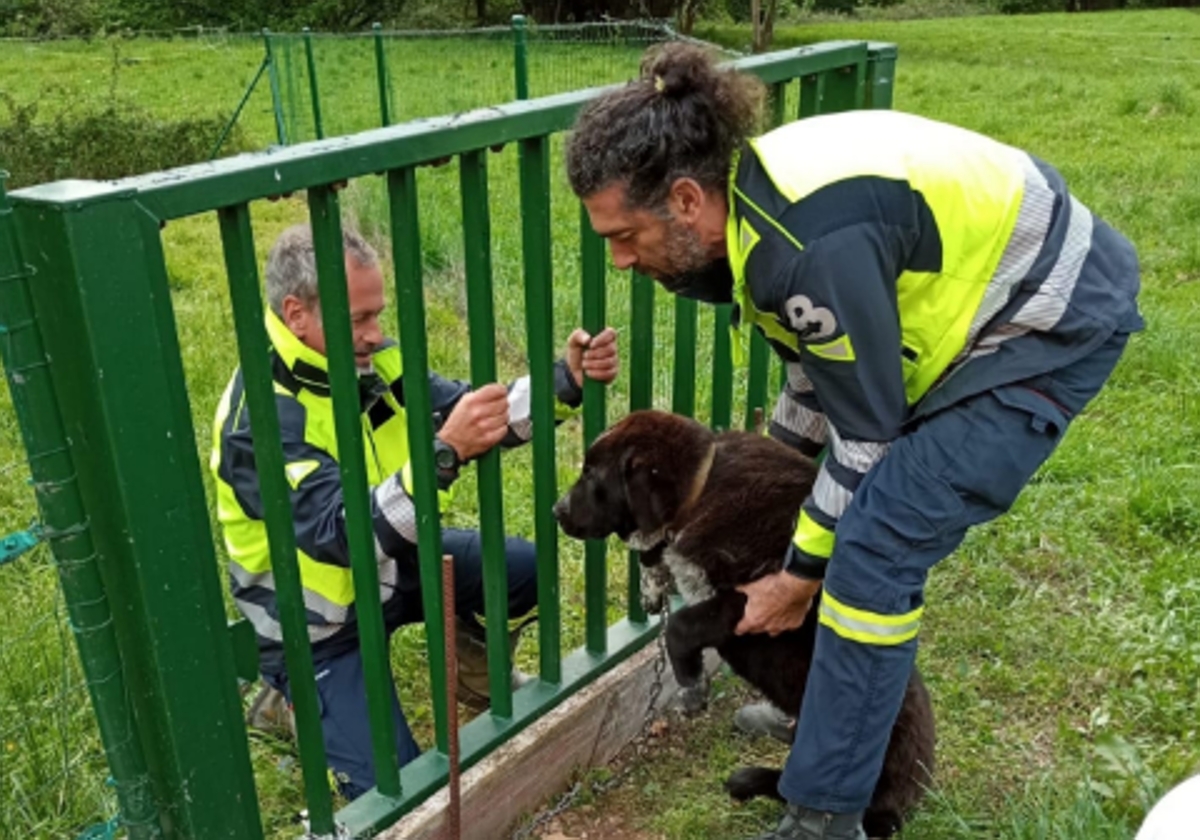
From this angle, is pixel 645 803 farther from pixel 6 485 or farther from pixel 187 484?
pixel 6 485

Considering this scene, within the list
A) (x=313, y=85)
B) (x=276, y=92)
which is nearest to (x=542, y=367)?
(x=313, y=85)

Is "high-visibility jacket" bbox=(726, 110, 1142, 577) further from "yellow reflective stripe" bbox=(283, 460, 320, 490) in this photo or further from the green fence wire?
the green fence wire

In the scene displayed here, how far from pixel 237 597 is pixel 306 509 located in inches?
19.0

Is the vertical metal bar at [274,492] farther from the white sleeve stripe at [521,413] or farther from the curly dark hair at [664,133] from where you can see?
the white sleeve stripe at [521,413]

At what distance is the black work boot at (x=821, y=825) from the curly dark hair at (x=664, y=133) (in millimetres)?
1571

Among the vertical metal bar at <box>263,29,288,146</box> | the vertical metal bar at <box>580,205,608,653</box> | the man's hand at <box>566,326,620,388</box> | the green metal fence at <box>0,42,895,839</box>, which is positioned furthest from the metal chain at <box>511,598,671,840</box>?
the vertical metal bar at <box>263,29,288,146</box>

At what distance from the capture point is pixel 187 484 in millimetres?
2215

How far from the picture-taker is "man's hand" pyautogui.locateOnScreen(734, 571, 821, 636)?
2.94 meters

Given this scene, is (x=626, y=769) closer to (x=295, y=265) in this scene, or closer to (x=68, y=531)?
(x=295, y=265)

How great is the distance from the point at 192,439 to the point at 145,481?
0.12m

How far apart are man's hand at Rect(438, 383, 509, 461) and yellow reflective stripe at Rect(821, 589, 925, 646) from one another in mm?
900

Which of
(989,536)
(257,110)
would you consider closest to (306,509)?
(989,536)

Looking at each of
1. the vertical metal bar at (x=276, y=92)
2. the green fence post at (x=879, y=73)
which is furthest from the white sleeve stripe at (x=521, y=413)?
the vertical metal bar at (x=276, y=92)

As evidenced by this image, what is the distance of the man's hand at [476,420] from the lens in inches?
115
